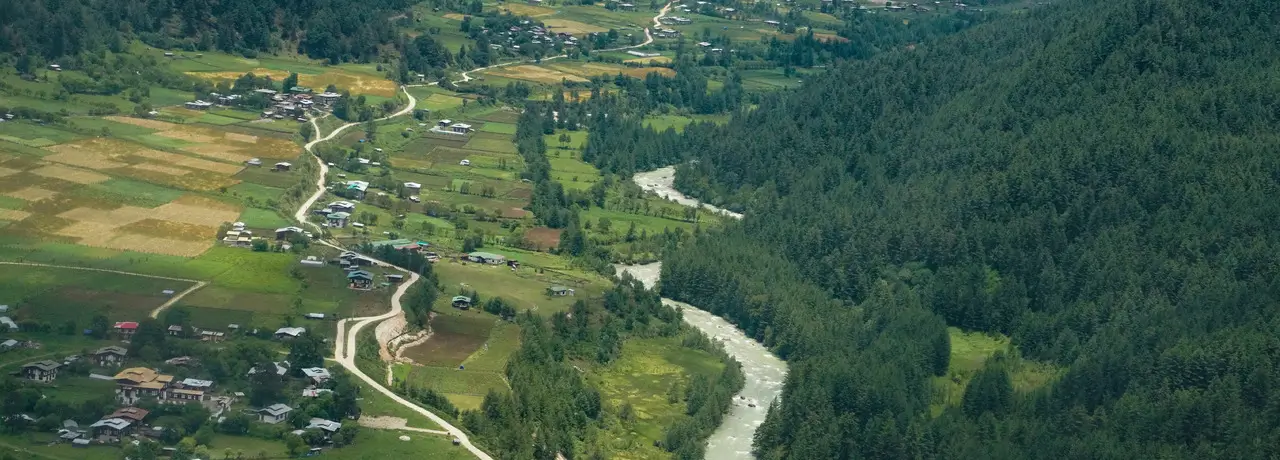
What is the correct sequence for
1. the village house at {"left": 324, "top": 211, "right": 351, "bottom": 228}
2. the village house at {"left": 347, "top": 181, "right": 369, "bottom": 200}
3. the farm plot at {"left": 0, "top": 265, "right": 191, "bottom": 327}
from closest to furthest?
the farm plot at {"left": 0, "top": 265, "right": 191, "bottom": 327}
the village house at {"left": 324, "top": 211, "right": 351, "bottom": 228}
the village house at {"left": 347, "top": 181, "right": 369, "bottom": 200}

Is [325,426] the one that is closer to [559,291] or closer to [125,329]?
[125,329]

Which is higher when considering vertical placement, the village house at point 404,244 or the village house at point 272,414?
the village house at point 272,414

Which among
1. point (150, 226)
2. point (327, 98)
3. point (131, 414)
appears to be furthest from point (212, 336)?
point (327, 98)

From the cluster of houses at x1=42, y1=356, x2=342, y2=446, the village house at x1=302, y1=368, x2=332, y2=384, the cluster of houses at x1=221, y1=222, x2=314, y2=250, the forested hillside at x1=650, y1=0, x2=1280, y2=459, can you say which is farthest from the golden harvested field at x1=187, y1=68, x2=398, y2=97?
the cluster of houses at x1=42, y1=356, x2=342, y2=446

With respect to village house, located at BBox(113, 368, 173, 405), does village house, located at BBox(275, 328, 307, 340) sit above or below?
below

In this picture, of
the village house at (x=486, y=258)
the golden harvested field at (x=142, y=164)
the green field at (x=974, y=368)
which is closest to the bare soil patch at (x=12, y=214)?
the golden harvested field at (x=142, y=164)

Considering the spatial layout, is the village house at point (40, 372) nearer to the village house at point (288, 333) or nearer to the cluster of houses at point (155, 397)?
the cluster of houses at point (155, 397)

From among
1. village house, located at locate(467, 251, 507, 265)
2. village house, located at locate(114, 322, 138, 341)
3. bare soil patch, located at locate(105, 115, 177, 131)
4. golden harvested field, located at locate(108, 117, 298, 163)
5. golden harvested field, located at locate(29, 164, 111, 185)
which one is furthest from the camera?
bare soil patch, located at locate(105, 115, 177, 131)

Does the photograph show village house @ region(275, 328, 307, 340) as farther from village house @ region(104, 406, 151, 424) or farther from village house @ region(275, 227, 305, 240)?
village house @ region(275, 227, 305, 240)
